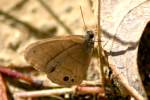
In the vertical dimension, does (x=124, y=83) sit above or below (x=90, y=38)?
below

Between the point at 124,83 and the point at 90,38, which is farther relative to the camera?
the point at 90,38

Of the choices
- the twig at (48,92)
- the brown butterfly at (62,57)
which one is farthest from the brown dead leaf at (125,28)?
the twig at (48,92)

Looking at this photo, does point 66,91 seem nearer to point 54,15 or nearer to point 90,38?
point 90,38

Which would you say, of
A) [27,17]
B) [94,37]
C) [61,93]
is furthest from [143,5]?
[27,17]

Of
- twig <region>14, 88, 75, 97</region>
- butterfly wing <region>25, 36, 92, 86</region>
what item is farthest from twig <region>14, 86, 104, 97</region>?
butterfly wing <region>25, 36, 92, 86</region>

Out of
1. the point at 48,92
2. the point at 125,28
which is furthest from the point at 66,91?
the point at 125,28

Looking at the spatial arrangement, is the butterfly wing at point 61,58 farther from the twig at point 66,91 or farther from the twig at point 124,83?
the twig at point 124,83
